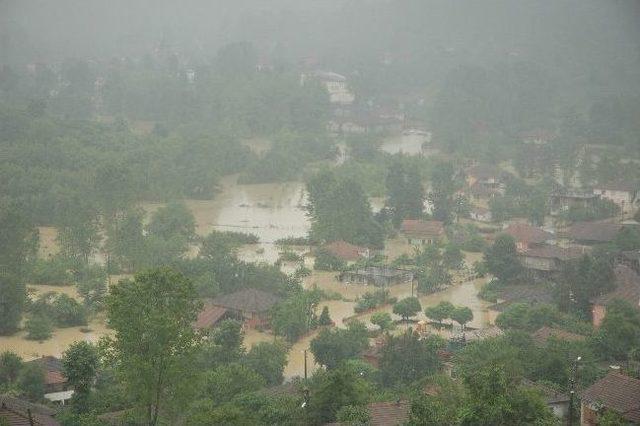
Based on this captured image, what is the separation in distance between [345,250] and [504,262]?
10.9 feet

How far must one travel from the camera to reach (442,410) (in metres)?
9.15

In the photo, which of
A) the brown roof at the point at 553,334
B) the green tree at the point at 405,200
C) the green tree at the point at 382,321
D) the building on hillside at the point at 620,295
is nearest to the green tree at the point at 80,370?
the green tree at the point at 382,321

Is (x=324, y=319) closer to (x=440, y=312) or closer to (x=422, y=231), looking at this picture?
(x=440, y=312)

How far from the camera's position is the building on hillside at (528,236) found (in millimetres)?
19422

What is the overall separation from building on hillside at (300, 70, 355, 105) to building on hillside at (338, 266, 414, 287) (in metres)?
22.1

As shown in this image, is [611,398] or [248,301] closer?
[611,398]

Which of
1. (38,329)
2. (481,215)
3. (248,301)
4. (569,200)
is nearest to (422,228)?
(481,215)

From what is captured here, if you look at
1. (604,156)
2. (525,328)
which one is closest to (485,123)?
(604,156)

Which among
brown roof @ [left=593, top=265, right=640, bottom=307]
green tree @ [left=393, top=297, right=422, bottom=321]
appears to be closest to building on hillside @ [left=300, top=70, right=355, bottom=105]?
brown roof @ [left=593, top=265, right=640, bottom=307]

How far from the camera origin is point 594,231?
68.0 feet

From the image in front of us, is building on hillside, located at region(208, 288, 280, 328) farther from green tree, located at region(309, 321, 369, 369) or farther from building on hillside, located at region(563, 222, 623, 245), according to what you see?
building on hillside, located at region(563, 222, 623, 245)

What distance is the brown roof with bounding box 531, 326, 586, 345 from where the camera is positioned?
13086mm

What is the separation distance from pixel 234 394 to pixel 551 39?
4045 cm

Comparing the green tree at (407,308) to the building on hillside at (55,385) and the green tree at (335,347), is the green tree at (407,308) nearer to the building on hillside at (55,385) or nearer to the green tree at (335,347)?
the green tree at (335,347)
